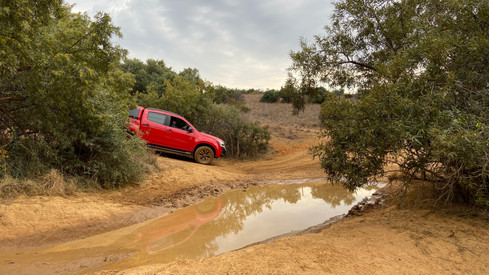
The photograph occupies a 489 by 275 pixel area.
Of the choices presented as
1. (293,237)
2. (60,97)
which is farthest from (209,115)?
(293,237)

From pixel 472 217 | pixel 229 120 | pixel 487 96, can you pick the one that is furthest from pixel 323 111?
pixel 229 120

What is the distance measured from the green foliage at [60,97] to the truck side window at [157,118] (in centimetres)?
330

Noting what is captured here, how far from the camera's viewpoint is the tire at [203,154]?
474 inches

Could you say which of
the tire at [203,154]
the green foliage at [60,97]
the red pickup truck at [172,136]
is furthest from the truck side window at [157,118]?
the green foliage at [60,97]

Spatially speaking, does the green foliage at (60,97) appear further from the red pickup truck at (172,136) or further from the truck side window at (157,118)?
the truck side window at (157,118)

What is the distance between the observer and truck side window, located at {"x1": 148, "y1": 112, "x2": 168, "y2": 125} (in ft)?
37.9

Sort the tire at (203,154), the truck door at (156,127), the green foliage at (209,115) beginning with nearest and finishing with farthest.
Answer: the truck door at (156,127), the tire at (203,154), the green foliage at (209,115)

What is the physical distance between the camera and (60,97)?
19.4 ft

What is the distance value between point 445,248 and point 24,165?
7.60 metres

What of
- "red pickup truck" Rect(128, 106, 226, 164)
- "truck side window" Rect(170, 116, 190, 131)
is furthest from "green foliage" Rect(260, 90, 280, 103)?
"truck side window" Rect(170, 116, 190, 131)

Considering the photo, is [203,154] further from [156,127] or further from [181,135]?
[156,127]

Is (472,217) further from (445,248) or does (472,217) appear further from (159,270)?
(159,270)

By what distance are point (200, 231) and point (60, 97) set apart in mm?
3715

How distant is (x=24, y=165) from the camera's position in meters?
6.39
